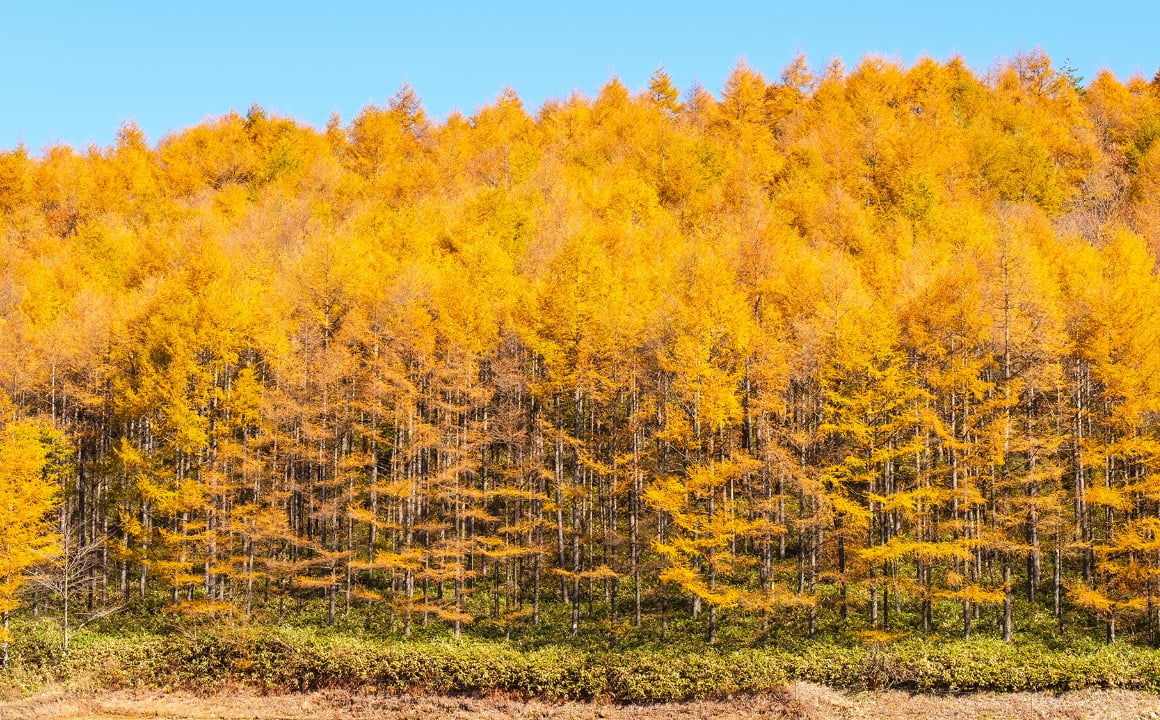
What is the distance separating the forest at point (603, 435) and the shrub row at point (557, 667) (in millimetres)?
1300

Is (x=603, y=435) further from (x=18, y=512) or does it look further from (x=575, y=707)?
(x=18, y=512)

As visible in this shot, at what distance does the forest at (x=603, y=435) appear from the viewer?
25938 mm

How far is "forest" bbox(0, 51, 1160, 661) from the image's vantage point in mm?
25938

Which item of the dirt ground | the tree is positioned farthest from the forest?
the dirt ground

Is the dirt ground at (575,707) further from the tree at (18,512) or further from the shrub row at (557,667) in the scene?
the tree at (18,512)

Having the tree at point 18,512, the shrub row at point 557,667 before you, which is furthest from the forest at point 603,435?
the shrub row at point 557,667

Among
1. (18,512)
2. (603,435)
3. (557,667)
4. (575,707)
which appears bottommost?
(575,707)

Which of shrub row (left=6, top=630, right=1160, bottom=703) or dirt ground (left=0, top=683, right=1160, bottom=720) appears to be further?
shrub row (left=6, top=630, right=1160, bottom=703)

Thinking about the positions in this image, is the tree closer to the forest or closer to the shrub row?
the forest

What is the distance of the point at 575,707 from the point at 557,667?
1454mm

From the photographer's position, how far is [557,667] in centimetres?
2559

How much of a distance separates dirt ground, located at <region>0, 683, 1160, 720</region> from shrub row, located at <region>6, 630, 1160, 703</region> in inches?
16.8

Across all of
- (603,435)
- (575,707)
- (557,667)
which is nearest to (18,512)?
(557,667)

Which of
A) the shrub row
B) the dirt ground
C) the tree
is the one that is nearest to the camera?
the dirt ground
